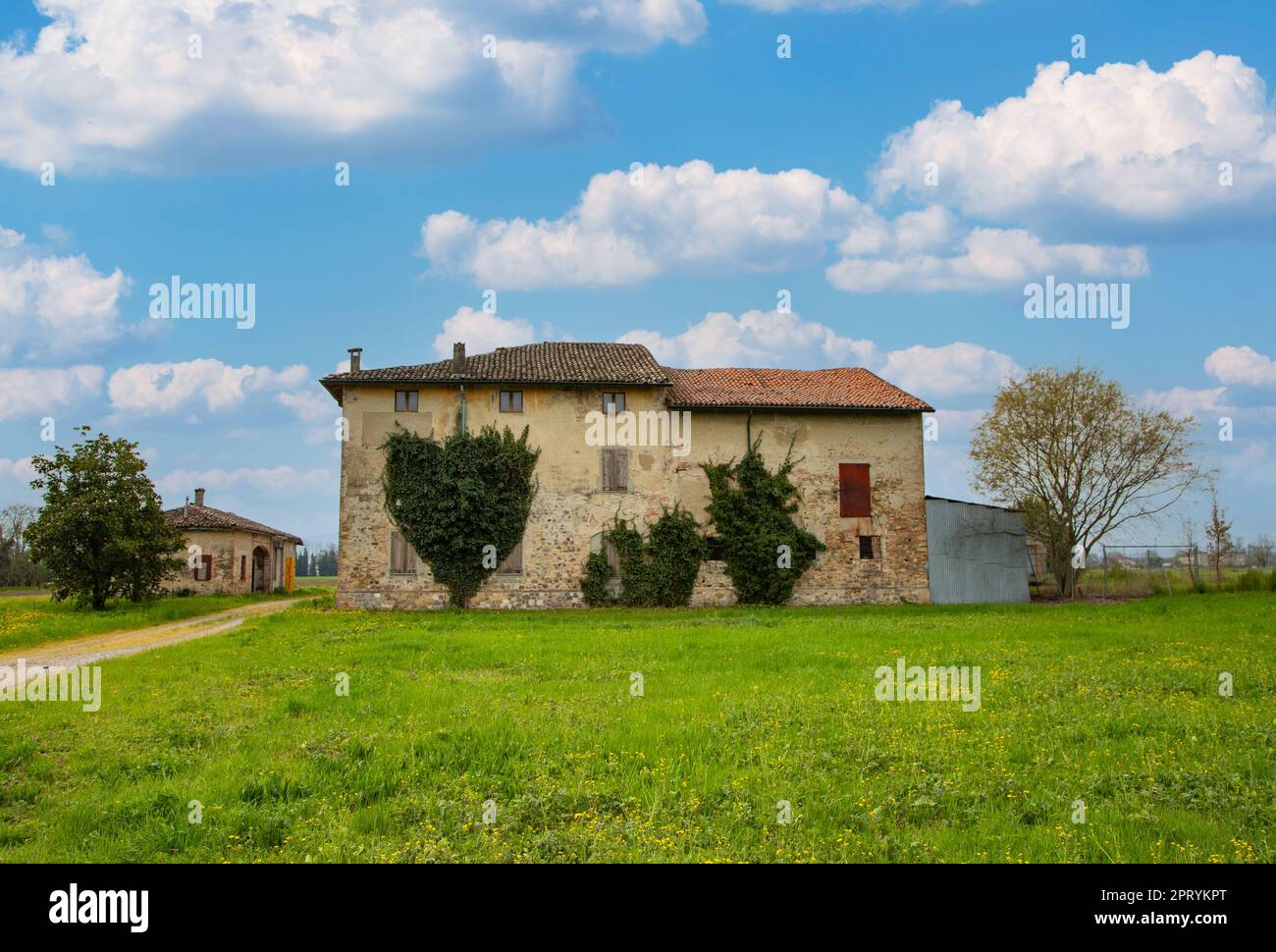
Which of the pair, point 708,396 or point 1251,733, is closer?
point 1251,733

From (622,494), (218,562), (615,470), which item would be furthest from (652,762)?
(218,562)

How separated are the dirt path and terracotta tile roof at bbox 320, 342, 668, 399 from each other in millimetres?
8956

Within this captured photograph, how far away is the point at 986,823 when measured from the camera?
5.76 m

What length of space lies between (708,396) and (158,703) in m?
22.9

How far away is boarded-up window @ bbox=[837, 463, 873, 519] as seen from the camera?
101 ft

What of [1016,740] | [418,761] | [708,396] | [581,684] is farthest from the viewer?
[708,396]

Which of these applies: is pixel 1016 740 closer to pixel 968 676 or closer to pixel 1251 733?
pixel 1251 733

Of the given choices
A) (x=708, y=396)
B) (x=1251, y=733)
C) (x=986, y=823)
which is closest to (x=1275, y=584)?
(x=708, y=396)

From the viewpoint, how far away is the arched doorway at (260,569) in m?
46.8

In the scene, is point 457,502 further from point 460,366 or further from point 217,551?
point 217,551

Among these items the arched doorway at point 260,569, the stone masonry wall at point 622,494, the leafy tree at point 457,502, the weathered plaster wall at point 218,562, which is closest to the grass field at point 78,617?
the stone masonry wall at point 622,494

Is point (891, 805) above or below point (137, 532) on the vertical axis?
below

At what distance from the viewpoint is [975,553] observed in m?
31.8

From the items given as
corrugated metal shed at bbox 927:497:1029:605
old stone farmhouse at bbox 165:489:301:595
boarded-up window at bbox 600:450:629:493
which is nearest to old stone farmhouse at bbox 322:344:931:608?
boarded-up window at bbox 600:450:629:493
